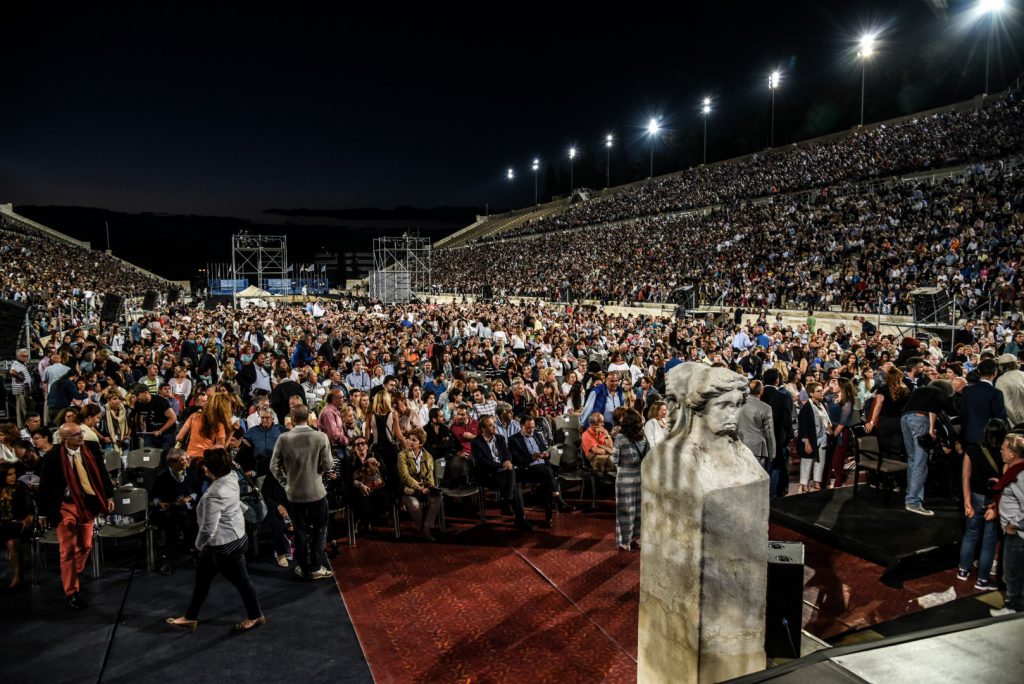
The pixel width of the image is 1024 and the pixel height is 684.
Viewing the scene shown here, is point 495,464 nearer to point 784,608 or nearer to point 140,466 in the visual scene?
point 784,608

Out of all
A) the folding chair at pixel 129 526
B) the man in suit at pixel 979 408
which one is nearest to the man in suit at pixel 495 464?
the folding chair at pixel 129 526

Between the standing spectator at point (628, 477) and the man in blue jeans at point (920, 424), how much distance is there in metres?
2.55

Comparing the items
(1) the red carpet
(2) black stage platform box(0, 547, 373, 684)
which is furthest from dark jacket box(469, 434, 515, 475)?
(2) black stage platform box(0, 547, 373, 684)

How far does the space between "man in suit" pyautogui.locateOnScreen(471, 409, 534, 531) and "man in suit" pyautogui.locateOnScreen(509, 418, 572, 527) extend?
0.59ft

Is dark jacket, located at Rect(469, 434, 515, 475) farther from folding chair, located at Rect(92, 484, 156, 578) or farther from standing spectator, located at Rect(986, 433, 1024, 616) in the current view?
standing spectator, located at Rect(986, 433, 1024, 616)

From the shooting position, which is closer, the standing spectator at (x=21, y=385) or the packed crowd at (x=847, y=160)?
the standing spectator at (x=21, y=385)

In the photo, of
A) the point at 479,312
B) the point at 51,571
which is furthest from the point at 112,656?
the point at 479,312

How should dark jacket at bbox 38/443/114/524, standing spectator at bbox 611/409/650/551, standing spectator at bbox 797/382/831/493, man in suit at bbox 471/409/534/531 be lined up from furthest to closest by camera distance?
standing spectator at bbox 797/382/831/493 → man in suit at bbox 471/409/534/531 → standing spectator at bbox 611/409/650/551 → dark jacket at bbox 38/443/114/524

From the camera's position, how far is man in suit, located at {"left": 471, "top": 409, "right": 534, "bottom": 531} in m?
6.77

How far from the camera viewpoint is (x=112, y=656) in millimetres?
4445

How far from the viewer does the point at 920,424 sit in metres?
6.13

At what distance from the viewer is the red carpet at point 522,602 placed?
4285 mm

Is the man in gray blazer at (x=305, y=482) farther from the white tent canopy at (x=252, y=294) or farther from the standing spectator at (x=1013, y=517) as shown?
the white tent canopy at (x=252, y=294)

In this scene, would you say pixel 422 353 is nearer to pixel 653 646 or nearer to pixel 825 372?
pixel 825 372
